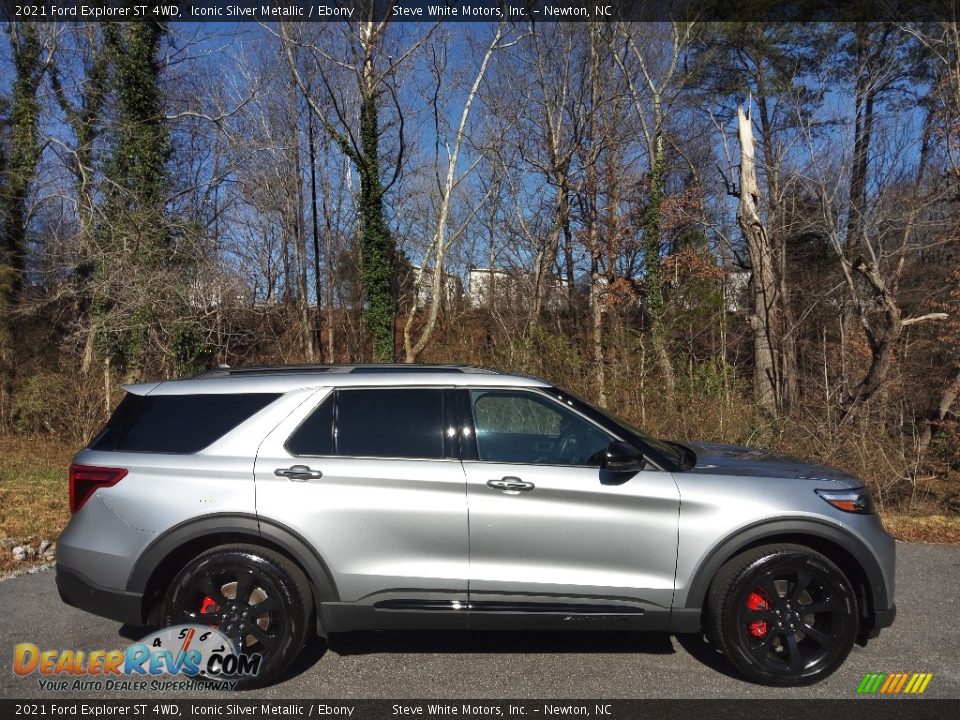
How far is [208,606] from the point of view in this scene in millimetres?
3928

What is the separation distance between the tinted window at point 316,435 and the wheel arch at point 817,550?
7.13 feet

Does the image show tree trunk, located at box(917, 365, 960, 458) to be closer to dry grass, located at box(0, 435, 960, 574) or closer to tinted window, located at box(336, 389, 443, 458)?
dry grass, located at box(0, 435, 960, 574)

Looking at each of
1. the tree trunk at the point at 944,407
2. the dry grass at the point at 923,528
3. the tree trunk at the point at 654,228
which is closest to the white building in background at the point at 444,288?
the tree trunk at the point at 654,228

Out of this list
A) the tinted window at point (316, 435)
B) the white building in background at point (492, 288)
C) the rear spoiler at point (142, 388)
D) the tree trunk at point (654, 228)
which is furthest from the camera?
the white building in background at point (492, 288)

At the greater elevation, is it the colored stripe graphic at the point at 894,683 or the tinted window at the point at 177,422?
the tinted window at the point at 177,422

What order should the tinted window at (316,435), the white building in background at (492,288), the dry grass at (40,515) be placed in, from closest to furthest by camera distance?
the tinted window at (316,435) → the dry grass at (40,515) → the white building in background at (492,288)

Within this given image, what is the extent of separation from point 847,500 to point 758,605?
0.77 meters

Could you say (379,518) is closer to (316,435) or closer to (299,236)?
(316,435)

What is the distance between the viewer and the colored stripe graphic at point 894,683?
3.84m

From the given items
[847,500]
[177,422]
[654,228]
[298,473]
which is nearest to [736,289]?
[654,228]

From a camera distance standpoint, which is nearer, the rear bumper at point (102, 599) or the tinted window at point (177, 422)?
the rear bumper at point (102, 599)

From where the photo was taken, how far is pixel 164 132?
53.4 feet

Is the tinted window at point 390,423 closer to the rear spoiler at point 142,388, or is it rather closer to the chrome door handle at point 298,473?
the chrome door handle at point 298,473

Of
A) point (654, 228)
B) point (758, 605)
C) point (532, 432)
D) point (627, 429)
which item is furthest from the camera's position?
point (654, 228)
